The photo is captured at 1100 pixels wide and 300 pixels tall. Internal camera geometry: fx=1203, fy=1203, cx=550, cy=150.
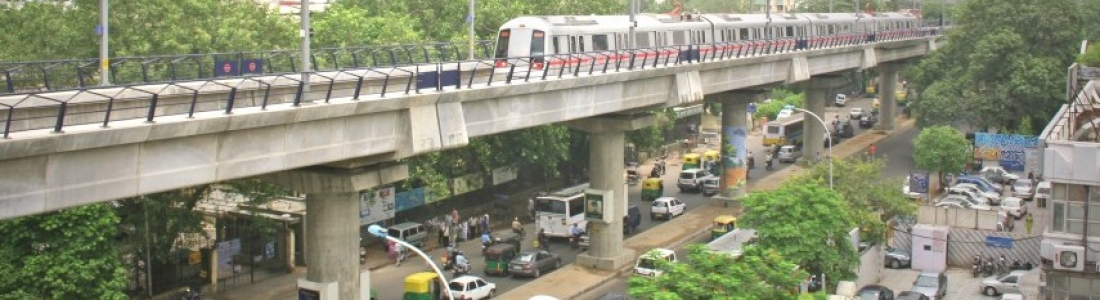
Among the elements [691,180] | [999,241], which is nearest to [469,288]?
[999,241]

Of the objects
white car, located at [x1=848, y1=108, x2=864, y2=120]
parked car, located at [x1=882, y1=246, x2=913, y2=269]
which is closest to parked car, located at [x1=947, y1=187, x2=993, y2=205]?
parked car, located at [x1=882, y1=246, x2=913, y2=269]

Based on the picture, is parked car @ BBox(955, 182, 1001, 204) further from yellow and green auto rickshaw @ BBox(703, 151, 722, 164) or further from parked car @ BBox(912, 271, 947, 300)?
parked car @ BBox(912, 271, 947, 300)

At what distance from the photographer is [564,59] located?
143 feet

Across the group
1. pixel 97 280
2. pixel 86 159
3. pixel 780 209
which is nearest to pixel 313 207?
pixel 97 280

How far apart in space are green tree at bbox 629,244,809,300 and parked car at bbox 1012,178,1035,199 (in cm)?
3476

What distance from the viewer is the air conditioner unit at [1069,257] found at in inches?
1267

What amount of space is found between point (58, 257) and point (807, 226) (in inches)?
877

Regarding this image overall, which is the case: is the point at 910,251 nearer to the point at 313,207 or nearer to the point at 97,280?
the point at 313,207

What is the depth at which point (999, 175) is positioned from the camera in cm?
6794

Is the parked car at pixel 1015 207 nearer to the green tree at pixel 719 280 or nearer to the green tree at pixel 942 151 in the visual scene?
the green tree at pixel 942 151

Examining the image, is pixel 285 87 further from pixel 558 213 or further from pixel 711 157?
pixel 711 157

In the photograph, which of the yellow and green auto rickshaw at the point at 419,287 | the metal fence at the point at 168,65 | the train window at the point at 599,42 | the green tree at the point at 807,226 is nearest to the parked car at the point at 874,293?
the green tree at the point at 807,226

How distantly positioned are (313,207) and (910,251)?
2645cm

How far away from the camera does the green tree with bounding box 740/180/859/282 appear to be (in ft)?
125
